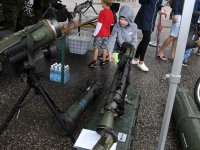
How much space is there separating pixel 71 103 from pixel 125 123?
1.10 m

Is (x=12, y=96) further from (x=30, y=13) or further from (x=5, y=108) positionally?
(x=30, y=13)

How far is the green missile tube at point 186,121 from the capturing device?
284 centimetres

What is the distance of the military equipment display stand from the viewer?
2.79m

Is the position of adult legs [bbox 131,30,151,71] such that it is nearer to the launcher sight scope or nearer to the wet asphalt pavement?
the wet asphalt pavement

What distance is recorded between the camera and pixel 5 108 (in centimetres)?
370

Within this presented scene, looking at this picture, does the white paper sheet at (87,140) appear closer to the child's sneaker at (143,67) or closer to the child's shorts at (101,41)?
Result: the child's shorts at (101,41)

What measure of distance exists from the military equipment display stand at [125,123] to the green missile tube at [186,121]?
0.56 metres

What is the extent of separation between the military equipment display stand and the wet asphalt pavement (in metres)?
0.23

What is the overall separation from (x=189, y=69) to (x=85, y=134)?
407 cm

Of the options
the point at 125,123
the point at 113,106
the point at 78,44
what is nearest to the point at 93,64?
the point at 78,44

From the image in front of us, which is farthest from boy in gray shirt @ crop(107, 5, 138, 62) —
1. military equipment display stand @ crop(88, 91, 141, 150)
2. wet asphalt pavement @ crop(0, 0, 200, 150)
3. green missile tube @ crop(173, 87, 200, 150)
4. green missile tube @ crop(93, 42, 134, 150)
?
green missile tube @ crop(173, 87, 200, 150)

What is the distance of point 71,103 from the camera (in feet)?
13.0

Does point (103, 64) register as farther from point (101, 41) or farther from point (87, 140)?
point (87, 140)

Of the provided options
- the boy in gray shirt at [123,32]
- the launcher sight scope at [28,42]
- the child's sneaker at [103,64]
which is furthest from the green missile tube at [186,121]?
the child's sneaker at [103,64]
